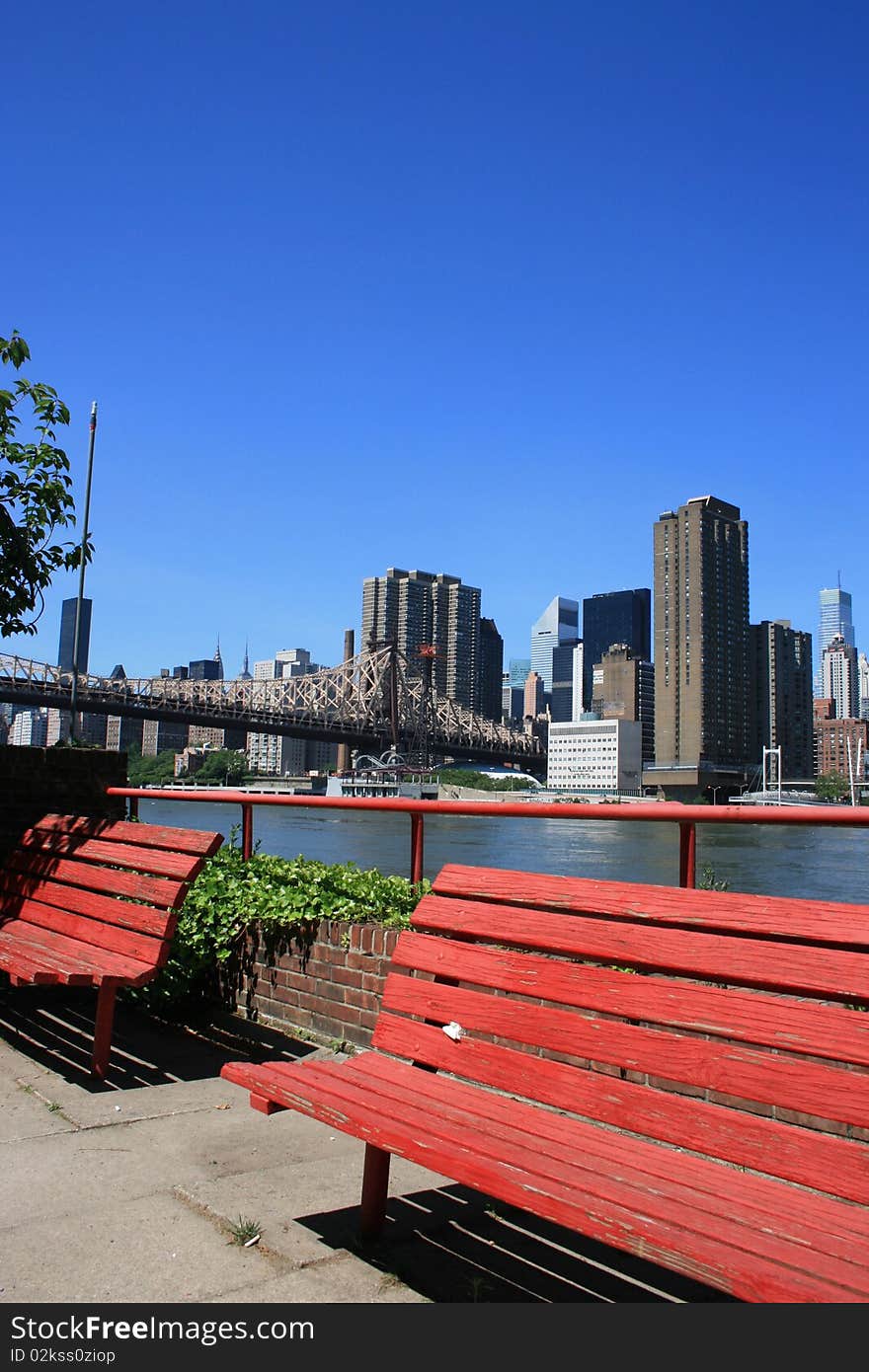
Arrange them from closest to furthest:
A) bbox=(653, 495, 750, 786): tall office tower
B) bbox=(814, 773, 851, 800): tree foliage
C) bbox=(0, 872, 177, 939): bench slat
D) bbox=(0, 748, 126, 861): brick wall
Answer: bbox=(0, 872, 177, 939): bench slat, bbox=(0, 748, 126, 861): brick wall, bbox=(814, 773, 851, 800): tree foliage, bbox=(653, 495, 750, 786): tall office tower

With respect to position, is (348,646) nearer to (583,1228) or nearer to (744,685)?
(744,685)

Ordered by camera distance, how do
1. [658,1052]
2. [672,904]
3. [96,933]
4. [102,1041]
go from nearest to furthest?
1. [658,1052]
2. [672,904]
3. [102,1041]
4. [96,933]

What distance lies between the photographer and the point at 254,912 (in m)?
4.47

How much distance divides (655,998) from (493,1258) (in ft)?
2.43

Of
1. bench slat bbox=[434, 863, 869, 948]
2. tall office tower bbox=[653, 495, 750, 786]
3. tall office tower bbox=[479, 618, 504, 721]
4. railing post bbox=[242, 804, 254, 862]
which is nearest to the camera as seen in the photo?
bench slat bbox=[434, 863, 869, 948]

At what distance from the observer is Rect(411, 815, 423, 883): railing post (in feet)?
14.2

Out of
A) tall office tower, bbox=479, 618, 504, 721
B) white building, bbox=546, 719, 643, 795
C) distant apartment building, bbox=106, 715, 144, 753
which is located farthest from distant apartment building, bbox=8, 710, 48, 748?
tall office tower, bbox=479, 618, 504, 721

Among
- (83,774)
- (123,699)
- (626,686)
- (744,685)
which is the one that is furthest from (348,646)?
(83,774)

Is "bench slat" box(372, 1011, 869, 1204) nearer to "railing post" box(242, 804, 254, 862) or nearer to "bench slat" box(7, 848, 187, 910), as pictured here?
"bench slat" box(7, 848, 187, 910)

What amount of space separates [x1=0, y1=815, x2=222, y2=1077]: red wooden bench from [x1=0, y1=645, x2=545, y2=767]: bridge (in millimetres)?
35707

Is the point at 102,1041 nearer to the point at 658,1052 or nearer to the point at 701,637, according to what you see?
the point at 658,1052

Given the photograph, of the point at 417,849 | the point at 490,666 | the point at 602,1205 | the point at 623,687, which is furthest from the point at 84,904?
the point at 490,666

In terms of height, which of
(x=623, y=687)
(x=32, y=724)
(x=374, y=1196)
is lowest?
(x=374, y=1196)

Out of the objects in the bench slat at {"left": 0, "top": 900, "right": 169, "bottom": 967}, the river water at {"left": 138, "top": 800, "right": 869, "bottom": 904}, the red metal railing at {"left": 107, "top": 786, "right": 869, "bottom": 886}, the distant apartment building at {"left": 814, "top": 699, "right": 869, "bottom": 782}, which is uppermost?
the distant apartment building at {"left": 814, "top": 699, "right": 869, "bottom": 782}
